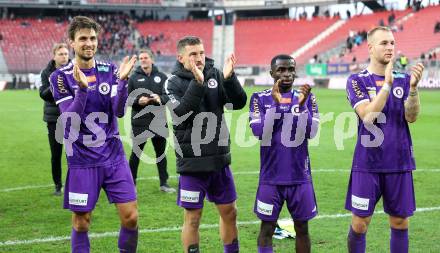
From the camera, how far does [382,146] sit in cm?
509

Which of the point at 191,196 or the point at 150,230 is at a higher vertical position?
the point at 191,196

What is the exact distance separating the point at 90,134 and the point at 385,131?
2544 millimetres

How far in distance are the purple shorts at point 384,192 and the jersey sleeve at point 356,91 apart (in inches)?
24.5

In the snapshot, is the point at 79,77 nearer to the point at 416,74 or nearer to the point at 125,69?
the point at 125,69

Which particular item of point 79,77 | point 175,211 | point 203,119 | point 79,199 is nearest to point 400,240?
point 203,119

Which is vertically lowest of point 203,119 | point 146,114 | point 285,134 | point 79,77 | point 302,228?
point 302,228

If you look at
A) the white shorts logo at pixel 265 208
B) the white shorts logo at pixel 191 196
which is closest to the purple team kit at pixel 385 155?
the white shorts logo at pixel 265 208

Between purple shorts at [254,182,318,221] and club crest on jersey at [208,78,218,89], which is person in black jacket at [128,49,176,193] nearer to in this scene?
club crest on jersey at [208,78,218,89]

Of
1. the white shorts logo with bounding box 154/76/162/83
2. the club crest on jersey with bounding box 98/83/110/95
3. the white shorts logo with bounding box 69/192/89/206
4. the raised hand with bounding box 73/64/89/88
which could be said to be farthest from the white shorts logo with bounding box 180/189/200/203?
the white shorts logo with bounding box 154/76/162/83

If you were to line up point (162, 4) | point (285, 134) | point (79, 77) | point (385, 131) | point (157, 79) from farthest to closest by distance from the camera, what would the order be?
1. point (162, 4)
2. point (157, 79)
3. point (285, 134)
4. point (385, 131)
5. point (79, 77)

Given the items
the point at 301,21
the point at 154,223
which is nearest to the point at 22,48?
the point at 301,21

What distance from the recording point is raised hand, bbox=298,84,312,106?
5086mm

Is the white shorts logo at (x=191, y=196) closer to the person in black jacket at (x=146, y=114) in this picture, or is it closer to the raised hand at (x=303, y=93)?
the raised hand at (x=303, y=93)

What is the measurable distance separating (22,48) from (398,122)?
55.1 meters
